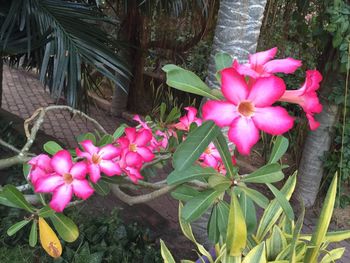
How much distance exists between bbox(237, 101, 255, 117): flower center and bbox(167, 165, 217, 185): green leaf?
264mm

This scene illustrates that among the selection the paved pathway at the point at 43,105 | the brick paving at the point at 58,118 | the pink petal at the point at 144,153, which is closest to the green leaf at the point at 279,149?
the pink petal at the point at 144,153

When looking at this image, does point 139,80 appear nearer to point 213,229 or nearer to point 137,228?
point 137,228

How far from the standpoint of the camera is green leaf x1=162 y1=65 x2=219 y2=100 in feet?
2.44

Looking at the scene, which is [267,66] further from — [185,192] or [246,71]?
[185,192]

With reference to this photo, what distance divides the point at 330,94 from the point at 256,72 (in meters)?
2.72

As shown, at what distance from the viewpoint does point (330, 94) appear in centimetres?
319

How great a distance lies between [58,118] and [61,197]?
4.53 m

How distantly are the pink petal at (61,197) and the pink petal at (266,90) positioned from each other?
47 centimetres

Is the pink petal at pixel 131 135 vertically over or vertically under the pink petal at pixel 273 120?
under

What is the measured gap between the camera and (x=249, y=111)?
653mm

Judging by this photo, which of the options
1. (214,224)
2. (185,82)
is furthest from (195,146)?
(214,224)

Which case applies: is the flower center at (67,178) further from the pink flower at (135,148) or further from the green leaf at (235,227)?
the green leaf at (235,227)

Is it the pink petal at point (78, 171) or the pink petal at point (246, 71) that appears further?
the pink petal at point (78, 171)

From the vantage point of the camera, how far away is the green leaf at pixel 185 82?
29.3 inches
